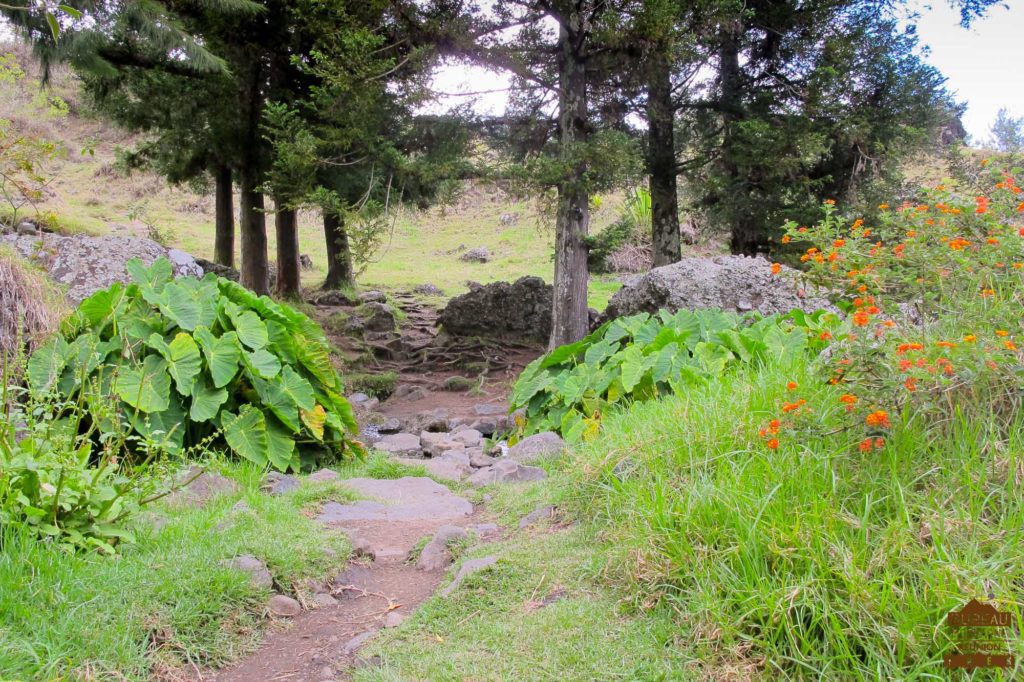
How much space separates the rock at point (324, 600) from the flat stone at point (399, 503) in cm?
81

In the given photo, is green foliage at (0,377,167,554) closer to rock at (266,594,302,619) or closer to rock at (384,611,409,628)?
rock at (266,594,302,619)

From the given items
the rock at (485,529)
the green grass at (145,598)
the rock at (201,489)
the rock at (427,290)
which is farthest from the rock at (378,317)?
the green grass at (145,598)

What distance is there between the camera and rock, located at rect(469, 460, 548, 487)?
182 inches

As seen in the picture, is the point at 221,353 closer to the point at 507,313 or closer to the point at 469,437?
the point at 469,437

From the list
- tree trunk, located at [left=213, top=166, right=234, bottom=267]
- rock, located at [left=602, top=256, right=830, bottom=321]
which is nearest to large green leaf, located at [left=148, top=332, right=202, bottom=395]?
rock, located at [left=602, top=256, right=830, bottom=321]

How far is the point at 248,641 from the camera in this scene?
2.62 metres

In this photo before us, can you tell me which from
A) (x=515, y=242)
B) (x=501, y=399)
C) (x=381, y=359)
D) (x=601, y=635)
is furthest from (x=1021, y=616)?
(x=515, y=242)

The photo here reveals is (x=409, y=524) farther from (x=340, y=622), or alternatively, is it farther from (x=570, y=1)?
(x=570, y=1)

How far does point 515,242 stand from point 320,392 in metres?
18.0

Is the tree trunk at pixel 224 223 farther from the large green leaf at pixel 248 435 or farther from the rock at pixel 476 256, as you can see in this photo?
the large green leaf at pixel 248 435

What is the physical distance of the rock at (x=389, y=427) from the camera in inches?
316

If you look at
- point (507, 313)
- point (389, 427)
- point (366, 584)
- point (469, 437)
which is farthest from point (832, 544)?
point (507, 313)

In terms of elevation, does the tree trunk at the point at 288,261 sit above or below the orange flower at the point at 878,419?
above

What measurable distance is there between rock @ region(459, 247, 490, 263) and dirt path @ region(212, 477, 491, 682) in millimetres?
17397
